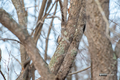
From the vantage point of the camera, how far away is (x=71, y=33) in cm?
193

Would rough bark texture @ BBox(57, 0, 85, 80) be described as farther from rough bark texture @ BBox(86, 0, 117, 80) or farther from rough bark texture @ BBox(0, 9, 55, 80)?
rough bark texture @ BBox(0, 9, 55, 80)

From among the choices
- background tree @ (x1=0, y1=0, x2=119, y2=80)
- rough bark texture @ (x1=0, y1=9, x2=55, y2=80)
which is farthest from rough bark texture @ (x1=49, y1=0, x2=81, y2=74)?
rough bark texture @ (x1=0, y1=9, x2=55, y2=80)

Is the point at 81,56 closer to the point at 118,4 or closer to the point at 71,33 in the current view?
the point at 71,33

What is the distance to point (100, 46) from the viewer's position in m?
1.44

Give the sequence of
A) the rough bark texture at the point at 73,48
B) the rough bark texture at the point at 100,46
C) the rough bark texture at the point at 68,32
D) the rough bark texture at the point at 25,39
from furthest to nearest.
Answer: the rough bark texture at the point at 68,32
the rough bark texture at the point at 73,48
the rough bark texture at the point at 100,46
the rough bark texture at the point at 25,39

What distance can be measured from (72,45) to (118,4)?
76cm

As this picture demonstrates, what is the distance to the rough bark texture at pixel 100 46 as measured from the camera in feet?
4.64

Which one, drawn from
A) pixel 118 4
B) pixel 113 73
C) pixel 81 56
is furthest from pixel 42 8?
pixel 113 73

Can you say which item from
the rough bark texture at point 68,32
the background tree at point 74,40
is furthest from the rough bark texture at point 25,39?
the rough bark texture at point 68,32

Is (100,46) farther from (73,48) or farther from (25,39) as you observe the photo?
(25,39)

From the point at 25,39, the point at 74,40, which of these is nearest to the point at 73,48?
the point at 74,40

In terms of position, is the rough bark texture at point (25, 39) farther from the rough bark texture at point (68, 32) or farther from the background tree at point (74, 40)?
the rough bark texture at point (68, 32)

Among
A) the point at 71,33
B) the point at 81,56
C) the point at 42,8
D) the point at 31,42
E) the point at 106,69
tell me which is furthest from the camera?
the point at 42,8

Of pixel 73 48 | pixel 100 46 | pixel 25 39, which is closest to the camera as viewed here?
pixel 25 39
